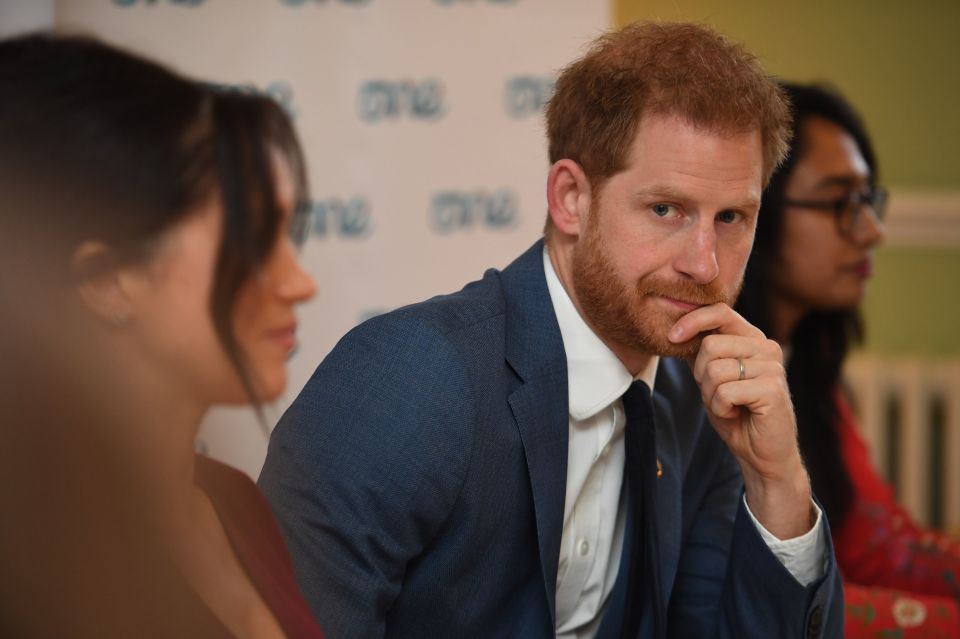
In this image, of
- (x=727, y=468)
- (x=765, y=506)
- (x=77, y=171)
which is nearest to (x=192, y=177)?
(x=77, y=171)

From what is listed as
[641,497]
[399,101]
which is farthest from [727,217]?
[399,101]

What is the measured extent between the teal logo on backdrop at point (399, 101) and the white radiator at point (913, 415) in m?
1.56

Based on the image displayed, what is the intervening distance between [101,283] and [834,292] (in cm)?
157

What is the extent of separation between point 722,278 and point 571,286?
161mm

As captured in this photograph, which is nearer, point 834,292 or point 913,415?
point 834,292

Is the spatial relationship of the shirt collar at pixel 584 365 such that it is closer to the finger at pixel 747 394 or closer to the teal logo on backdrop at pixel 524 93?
the finger at pixel 747 394

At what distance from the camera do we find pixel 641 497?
1.05m

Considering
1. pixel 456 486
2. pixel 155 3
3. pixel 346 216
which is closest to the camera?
pixel 456 486

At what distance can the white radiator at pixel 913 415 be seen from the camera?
2.62 m

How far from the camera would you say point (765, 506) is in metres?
1.05

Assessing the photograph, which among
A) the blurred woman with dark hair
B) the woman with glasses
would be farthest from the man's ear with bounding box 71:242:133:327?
the woman with glasses

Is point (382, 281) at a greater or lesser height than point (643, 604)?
greater

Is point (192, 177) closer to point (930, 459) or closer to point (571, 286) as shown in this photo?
point (571, 286)

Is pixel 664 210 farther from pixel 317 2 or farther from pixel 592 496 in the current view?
pixel 317 2
